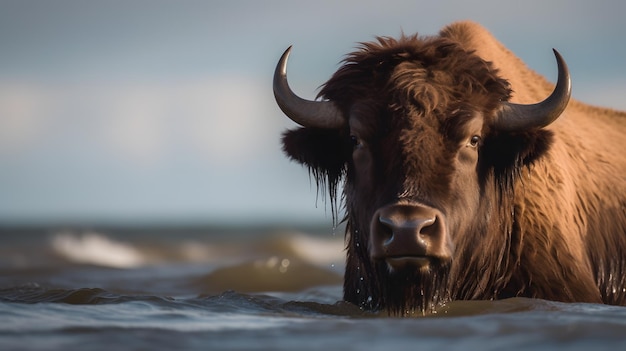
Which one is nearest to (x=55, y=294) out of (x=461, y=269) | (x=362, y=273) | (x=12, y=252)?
(x=362, y=273)

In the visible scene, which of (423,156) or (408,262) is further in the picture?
(423,156)

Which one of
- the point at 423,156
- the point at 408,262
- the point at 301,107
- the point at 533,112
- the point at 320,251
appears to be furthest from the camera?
the point at 320,251

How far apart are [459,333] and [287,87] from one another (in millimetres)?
2679

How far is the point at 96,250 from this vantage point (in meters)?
30.7

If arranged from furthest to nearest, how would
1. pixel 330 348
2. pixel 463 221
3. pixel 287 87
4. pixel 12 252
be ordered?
pixel 12 252
pixel 287 87
pixel 463 221
pixel 330 348

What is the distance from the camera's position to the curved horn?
29.3ft

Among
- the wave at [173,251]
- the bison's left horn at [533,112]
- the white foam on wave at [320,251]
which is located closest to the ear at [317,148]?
the bison's left horn at [533,112]

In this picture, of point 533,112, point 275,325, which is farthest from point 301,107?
point 275,325

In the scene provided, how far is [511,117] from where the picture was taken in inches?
344

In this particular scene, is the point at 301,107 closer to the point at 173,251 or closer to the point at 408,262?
the point at 408,262

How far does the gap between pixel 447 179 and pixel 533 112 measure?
974 mm

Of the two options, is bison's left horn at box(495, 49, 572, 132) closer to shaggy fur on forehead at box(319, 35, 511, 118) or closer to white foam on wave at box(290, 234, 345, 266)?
shaggy fur on forehead at box(319, 35, 511, 118)

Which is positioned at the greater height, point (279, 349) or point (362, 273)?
point (362, 273)

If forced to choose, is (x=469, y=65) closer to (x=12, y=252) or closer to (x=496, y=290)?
(x=496, y=290)
